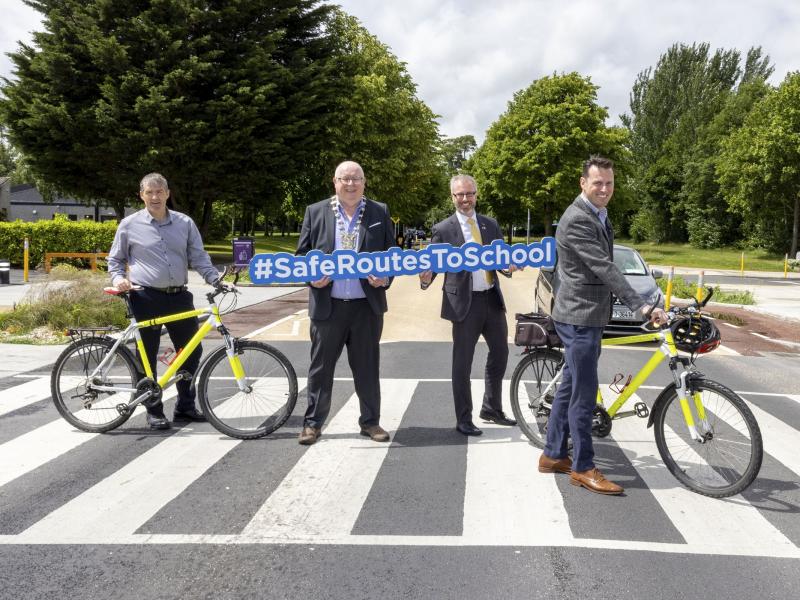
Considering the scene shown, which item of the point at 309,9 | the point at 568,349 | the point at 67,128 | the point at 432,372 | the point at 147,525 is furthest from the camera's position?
the point at 309,9

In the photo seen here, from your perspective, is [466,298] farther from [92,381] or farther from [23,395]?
[23,395]

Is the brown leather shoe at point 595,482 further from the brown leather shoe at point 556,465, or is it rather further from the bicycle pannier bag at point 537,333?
the bicycle pannier bag at point 537,333

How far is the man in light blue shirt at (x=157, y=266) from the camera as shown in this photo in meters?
5.62

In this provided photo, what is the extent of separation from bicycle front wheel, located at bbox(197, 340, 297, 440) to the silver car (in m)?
5.61

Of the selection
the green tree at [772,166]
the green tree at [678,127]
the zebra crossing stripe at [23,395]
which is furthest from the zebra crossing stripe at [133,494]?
the green tree at [678,127]

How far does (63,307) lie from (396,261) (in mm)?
7572

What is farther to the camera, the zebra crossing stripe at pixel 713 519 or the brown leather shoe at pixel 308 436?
the brown leather shoe at pixel 308 436

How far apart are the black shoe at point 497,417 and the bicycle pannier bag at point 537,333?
3.20 ft

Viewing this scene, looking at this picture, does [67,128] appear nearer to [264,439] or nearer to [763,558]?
[264,439]

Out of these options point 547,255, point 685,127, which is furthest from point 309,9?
point 685,127

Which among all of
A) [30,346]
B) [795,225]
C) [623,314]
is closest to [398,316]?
[623,314]

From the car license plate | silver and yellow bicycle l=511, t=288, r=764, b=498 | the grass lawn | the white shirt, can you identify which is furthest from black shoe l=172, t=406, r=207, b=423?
the grass lawn

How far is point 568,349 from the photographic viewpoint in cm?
449

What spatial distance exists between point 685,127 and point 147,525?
71420 mm
